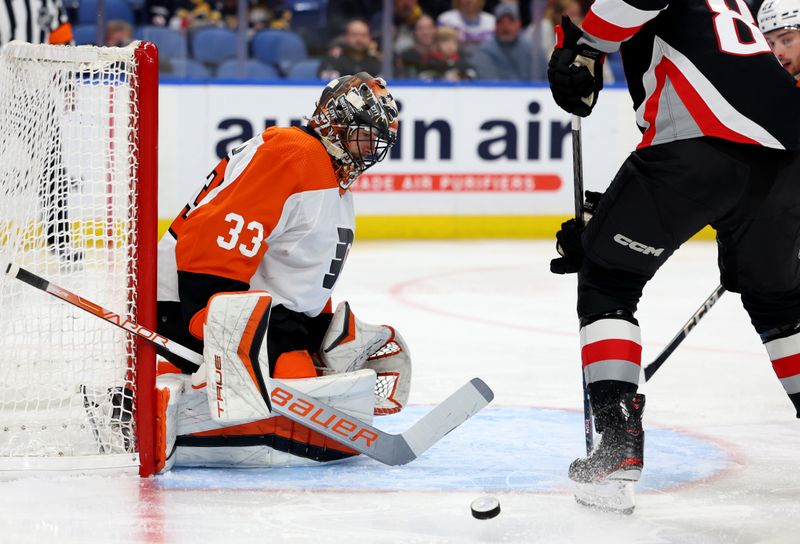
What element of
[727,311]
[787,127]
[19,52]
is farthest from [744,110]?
[727,311]

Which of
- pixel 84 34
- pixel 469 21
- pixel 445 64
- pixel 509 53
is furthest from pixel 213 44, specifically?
pixel 509 53

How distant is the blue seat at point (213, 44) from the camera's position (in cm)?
644

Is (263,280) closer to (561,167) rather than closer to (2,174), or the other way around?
(2,174)

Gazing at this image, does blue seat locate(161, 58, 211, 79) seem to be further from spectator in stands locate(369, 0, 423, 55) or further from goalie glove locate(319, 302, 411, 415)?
goalie glove locate(319, 302, 411, 415)

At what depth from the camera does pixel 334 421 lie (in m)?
2.23

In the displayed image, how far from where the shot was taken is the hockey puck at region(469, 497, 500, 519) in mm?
1922

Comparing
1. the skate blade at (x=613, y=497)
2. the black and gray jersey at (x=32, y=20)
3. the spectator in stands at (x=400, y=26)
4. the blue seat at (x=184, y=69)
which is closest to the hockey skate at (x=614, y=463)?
the skate blade at (x=613, y=497)

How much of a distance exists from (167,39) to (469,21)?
171 centimetres

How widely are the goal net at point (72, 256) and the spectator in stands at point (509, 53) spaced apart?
4.64 metres

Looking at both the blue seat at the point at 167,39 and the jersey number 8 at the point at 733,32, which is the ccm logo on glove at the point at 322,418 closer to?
the jersey number 8 at the point at 733,32

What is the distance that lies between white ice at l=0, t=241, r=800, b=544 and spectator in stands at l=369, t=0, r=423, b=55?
321 cm

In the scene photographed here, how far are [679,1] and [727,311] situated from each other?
98.5 inches

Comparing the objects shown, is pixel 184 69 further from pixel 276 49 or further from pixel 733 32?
pixel 733 32

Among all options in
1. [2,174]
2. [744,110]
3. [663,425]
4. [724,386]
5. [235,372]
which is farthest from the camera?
[724,386]
